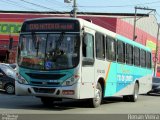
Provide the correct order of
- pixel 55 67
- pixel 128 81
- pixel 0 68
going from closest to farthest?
pixel 55 67, pixel 128 81, pixel 0 68

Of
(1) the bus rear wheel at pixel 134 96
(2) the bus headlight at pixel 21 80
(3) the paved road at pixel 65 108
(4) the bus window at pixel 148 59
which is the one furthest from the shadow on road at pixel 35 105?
(4) the bus window at pixel 148 59

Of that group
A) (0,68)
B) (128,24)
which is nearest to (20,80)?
(0,68)

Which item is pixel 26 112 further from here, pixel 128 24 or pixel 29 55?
pixel 128 24

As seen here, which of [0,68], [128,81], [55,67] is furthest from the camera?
[0,68]

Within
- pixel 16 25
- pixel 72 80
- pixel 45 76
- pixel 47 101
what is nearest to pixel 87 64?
pixel 72 80

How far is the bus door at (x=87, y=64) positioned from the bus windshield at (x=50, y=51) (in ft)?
1.18

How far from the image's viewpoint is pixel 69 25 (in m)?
15.6

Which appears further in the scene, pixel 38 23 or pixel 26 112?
pixel 38 23

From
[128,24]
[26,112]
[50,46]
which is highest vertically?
[128,24]

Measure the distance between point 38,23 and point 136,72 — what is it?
8261mm

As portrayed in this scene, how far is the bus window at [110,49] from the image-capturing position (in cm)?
1795

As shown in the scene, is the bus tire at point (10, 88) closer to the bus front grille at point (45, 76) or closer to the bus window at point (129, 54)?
the bus window at point (129, 54)

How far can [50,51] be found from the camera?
15.4m

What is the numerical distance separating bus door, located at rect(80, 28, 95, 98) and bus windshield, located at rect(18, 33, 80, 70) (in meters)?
0.36
